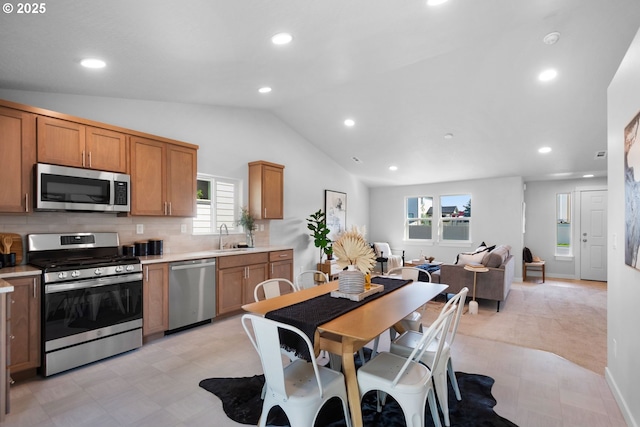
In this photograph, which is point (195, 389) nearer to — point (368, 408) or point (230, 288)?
point (368, 408)

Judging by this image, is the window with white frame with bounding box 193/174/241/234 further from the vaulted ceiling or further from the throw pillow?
the throw pillow

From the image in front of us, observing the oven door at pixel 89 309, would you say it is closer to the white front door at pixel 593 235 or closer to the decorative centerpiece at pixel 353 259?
the decorative centerpiece at pixel 353 259

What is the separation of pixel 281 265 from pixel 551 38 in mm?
4321

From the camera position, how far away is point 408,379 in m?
1.75

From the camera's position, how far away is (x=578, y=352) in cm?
322

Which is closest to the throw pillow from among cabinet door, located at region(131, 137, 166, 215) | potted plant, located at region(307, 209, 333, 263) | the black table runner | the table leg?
potted plant, located at region(307, 209, 333, 263)

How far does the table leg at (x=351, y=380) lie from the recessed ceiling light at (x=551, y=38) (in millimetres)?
3617

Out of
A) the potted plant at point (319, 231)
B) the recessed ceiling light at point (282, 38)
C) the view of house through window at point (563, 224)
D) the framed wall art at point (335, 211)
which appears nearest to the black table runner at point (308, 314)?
the recessed ceiling light at point (282, 38)

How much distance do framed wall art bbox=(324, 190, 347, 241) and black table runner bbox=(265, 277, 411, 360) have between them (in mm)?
4782

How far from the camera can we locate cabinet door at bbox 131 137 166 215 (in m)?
3.53

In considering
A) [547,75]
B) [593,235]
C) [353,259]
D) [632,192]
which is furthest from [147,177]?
[593,235]

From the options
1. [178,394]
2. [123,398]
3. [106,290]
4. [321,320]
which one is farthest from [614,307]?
[106,290]

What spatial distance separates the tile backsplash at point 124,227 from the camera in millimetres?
2994

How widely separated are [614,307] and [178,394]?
3.39 meters
